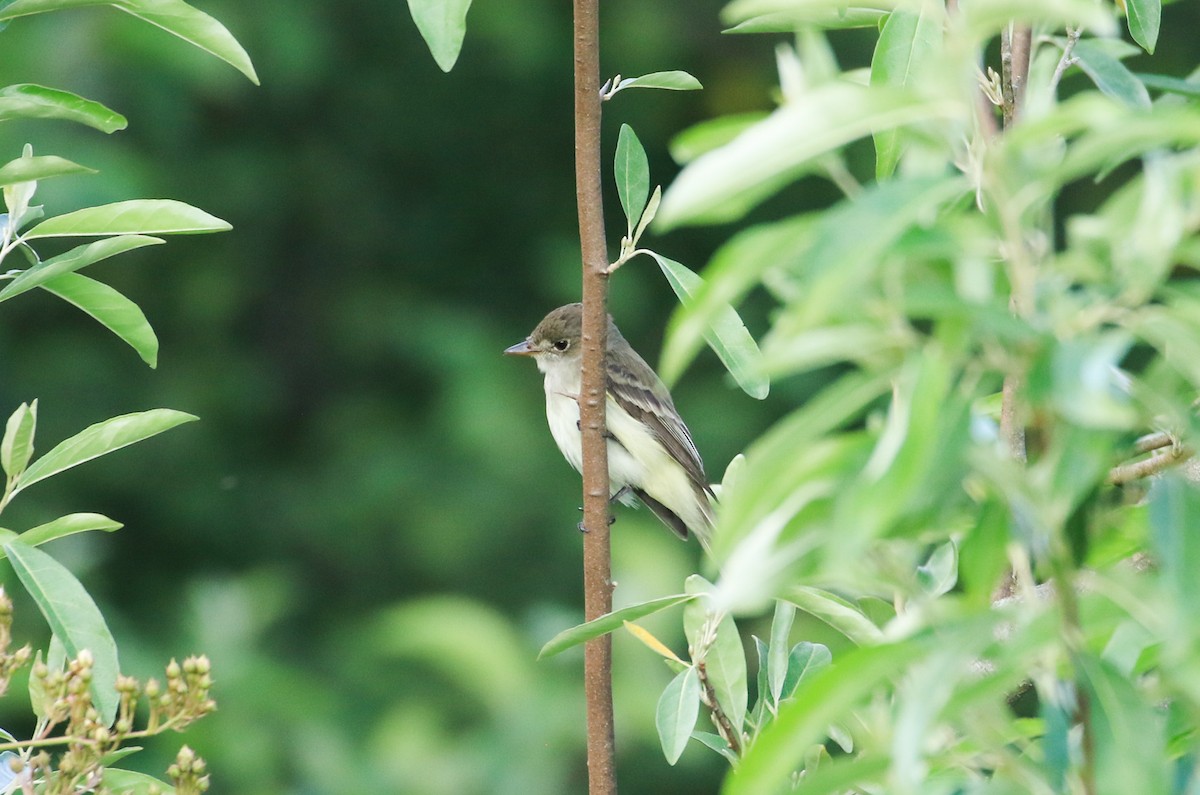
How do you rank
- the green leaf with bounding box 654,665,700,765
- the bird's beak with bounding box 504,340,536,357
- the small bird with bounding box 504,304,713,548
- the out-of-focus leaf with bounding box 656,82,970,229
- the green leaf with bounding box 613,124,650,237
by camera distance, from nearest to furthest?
the out-of-focus leaf with bounding box 656,82,970,229 → the green leaf with bounding box 654,665,700,765 → the green leaf with bounding box 613,124,650,237 → the small bird with bounding box 504,304,713,548 → the bird's beak with bounding box 504,340,536,357

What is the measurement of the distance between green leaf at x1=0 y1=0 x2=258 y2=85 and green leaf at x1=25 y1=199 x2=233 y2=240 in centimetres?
17

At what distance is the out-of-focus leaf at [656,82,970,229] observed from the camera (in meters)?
0.83

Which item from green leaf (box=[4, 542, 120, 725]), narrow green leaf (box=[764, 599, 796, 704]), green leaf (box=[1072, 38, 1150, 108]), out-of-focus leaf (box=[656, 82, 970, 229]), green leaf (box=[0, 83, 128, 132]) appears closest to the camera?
out-of-focus leaf (box=[656, 82, 970, 229])

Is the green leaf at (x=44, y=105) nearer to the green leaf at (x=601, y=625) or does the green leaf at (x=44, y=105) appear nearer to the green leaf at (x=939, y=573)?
the green leaf at (x=601, y=625)

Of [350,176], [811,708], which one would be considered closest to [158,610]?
[350,176]

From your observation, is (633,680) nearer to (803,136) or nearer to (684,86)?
(684,86)

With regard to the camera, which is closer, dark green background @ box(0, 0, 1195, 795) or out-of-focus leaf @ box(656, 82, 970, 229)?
out-of-focus leaf @ box(656, 82, 970, 229)

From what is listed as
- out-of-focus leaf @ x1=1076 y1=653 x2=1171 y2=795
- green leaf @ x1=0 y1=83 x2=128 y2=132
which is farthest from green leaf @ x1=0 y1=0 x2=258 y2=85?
out-of-focus leaf @ x1=1076 y1=653 x2=1171 y2=795

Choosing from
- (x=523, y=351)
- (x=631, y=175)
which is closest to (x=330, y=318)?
(x=523, y=351)

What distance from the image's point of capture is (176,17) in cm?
173

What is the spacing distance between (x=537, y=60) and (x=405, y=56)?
72 cm

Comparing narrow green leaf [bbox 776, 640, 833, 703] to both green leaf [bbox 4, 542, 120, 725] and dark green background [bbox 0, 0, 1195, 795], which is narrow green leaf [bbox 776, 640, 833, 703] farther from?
dark green background [bbox 0, 0, 1195, 795]

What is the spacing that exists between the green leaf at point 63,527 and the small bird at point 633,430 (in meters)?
2.81

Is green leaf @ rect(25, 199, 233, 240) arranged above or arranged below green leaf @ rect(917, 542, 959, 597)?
above
